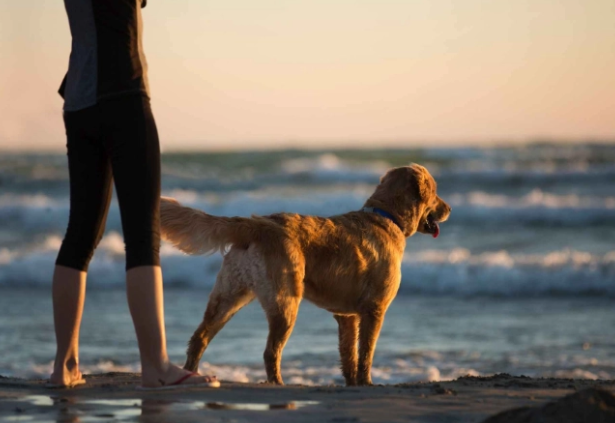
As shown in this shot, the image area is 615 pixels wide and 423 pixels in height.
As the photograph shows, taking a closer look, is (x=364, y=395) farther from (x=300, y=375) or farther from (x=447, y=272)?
(x=447, y=272)

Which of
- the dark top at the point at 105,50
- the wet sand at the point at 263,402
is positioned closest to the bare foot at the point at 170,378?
the wet sand at the point at 263,402

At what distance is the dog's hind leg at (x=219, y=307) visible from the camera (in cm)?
504

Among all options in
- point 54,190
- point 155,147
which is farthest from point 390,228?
point 54,190

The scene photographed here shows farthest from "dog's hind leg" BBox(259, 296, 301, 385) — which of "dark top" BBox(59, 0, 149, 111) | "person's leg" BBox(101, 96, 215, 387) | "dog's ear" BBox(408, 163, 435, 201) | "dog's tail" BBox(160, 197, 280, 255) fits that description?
"dark top" BBox(59, 0, 149, 111)

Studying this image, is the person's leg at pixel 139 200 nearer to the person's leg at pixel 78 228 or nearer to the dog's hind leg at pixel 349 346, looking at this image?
the person's leg at pixel 78 228

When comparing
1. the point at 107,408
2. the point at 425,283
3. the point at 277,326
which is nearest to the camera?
the point at 107,408

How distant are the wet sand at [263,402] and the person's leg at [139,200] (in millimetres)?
328

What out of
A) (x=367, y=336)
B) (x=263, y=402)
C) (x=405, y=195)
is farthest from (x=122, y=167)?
(x=405, y=195)

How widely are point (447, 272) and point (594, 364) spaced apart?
16.4 feet

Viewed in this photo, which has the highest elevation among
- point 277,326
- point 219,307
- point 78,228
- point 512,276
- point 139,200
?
point 512,276

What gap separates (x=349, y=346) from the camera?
219 inches

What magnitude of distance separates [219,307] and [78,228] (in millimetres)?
1160

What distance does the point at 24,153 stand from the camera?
119ft

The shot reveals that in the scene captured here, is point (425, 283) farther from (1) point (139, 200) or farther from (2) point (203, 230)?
(1) point (139, 200)
